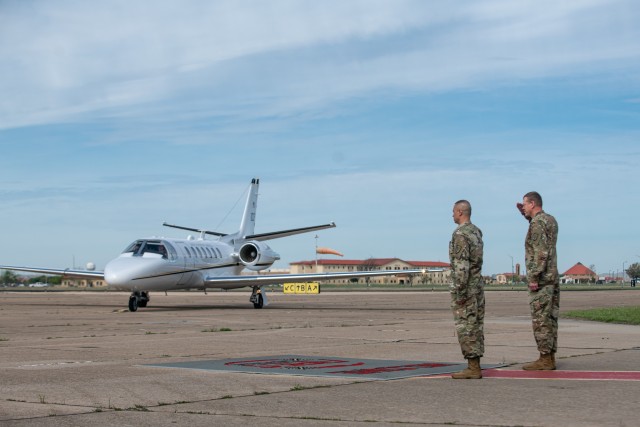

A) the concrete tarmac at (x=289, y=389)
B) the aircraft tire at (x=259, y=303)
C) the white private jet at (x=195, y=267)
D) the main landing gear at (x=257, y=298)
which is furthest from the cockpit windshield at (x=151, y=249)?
the concrete tarmac at (x=289, y=389)

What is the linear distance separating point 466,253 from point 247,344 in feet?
19.6

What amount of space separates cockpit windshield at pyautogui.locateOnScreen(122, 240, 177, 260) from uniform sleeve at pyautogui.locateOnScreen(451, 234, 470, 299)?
23.4 meters

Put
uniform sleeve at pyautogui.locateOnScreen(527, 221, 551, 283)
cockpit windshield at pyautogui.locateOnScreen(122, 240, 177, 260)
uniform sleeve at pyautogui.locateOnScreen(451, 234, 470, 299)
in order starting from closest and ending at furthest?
uniform sleeve at pyautogui.locateOnScreen(451, 234, 470, 299)
uniform sleeve at pyautogui.locateOnScreen(527, 221, 551, 283)
cockpit windshield at pyautogui.locateOnScreen(122, 240, 177, 260)

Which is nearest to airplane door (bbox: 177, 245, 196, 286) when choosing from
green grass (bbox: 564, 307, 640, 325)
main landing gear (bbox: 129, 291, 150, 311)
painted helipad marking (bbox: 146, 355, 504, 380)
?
main landing gear (bbox: 129, 291, 150, 311)

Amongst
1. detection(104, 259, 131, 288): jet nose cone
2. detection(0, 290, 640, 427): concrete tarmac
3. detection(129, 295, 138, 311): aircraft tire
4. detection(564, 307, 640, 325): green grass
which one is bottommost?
detection(0, 290, 640, 427): concrete tarmac

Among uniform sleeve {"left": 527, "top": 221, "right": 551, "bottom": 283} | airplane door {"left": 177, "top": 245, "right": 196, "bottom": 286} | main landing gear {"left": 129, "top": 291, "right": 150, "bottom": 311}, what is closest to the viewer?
uniform sleeve {"left": 527, "top": 221, "right": 551, "bottom": 283}

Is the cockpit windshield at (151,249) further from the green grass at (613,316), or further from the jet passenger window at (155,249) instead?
the green grass at (613,316)

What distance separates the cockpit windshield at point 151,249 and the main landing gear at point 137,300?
4.89 ft

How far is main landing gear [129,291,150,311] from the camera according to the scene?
100 ft

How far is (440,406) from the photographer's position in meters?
7.68

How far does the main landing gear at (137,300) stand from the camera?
1203 inches

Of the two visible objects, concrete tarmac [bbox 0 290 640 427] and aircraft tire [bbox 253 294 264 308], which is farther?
aircraft tire [bbox 253 294 264 308]

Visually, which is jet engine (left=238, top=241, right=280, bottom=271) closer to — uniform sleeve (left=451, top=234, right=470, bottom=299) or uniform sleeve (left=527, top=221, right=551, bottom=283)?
uniform sleeve (left=527, top=221, right=551, bottom=283)

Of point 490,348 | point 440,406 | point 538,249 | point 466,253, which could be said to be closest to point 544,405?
point 440,406
